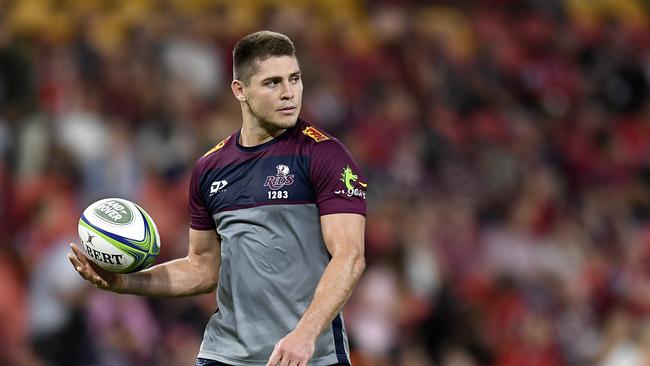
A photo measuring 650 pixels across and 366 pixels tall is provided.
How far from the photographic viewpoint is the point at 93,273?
5281 mm

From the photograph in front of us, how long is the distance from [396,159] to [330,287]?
273 inches

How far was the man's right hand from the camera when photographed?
5.25m

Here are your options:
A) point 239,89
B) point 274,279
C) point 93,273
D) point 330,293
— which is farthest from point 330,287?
→ point 93,273

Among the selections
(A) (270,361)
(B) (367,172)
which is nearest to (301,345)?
(A) (270,361)

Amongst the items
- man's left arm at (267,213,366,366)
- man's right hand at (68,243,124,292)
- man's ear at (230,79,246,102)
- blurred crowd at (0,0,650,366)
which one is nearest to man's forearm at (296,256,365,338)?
man's left arm at (267,213,366,366)

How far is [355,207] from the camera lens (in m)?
4.95

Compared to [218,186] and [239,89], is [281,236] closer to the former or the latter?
[218,186]

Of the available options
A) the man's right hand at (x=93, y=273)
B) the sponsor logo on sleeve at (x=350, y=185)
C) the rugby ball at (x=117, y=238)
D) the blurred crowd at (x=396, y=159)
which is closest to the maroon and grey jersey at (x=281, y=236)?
the sponsor logo on sleeve at (x=350, y=185)

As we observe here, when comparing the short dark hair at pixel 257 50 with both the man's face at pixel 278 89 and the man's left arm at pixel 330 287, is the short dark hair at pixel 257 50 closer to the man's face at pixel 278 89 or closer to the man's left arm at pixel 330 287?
the man's face at pixel 278 89

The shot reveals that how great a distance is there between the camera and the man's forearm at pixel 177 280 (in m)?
5.50

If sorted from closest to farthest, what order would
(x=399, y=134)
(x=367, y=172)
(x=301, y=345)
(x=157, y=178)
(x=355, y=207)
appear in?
(x=301, y=345)
(x=355, y=207)
(x=157, y=178)
(x=367, y=172)
(x=399, y=134)

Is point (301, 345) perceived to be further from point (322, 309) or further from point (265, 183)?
point (265, 183)

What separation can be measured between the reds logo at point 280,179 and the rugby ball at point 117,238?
1.99ft

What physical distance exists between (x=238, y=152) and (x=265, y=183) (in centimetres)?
25
